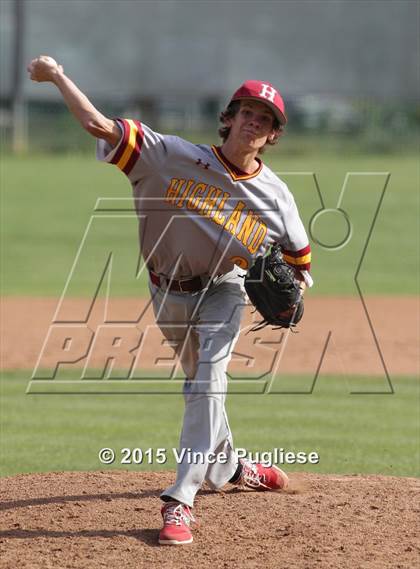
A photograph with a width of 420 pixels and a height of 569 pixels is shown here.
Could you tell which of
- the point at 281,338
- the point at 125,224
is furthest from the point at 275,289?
the point at 125,224

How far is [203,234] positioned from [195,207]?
137 millimetres

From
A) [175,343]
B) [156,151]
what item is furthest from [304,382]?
[156,151]

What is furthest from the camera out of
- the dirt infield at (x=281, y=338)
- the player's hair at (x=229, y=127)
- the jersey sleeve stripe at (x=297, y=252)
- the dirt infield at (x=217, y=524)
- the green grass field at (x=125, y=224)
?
the green grass field at (x=125, y=224)

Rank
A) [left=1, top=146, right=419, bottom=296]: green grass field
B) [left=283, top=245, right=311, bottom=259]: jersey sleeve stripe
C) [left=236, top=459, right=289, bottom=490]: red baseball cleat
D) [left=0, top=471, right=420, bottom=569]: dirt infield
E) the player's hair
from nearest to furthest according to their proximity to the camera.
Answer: [left=0, top=471, right=420, bottom=569]: dirt infield → the player's hair → [left=283, top=245, right=311, bottom=259]: jersey sleeve stripe → [left=236, top=459, right=289, bottom=490]: red baseball cleat → [left=1, top=146, right=419, bottom=296]: green grass field

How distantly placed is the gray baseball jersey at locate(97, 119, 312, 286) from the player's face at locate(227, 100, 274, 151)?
14 centimetres

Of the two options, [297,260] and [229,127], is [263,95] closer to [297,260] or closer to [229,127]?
[229,127]

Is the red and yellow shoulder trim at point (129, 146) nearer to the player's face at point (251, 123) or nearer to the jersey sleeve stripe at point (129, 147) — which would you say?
the jersey sleeve stripe at point (129, 147)

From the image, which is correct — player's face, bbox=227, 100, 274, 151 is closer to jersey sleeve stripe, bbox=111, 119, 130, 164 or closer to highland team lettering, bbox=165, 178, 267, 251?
highland team lettering, bbox=165, 178, 267, 251

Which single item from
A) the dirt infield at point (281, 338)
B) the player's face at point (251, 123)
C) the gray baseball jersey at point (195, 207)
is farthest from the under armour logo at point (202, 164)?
the dirt infield at point (281, 338)

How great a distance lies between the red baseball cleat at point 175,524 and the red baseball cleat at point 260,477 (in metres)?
0.78

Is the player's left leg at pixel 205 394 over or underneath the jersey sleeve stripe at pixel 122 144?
underneath

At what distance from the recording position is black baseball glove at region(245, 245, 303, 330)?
5094 mm

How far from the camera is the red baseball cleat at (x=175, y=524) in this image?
184 inches

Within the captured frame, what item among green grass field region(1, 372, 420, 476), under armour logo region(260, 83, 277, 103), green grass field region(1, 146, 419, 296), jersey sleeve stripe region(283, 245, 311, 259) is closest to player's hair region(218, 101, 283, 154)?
under armour logo region(260, 83, 277, 103)
